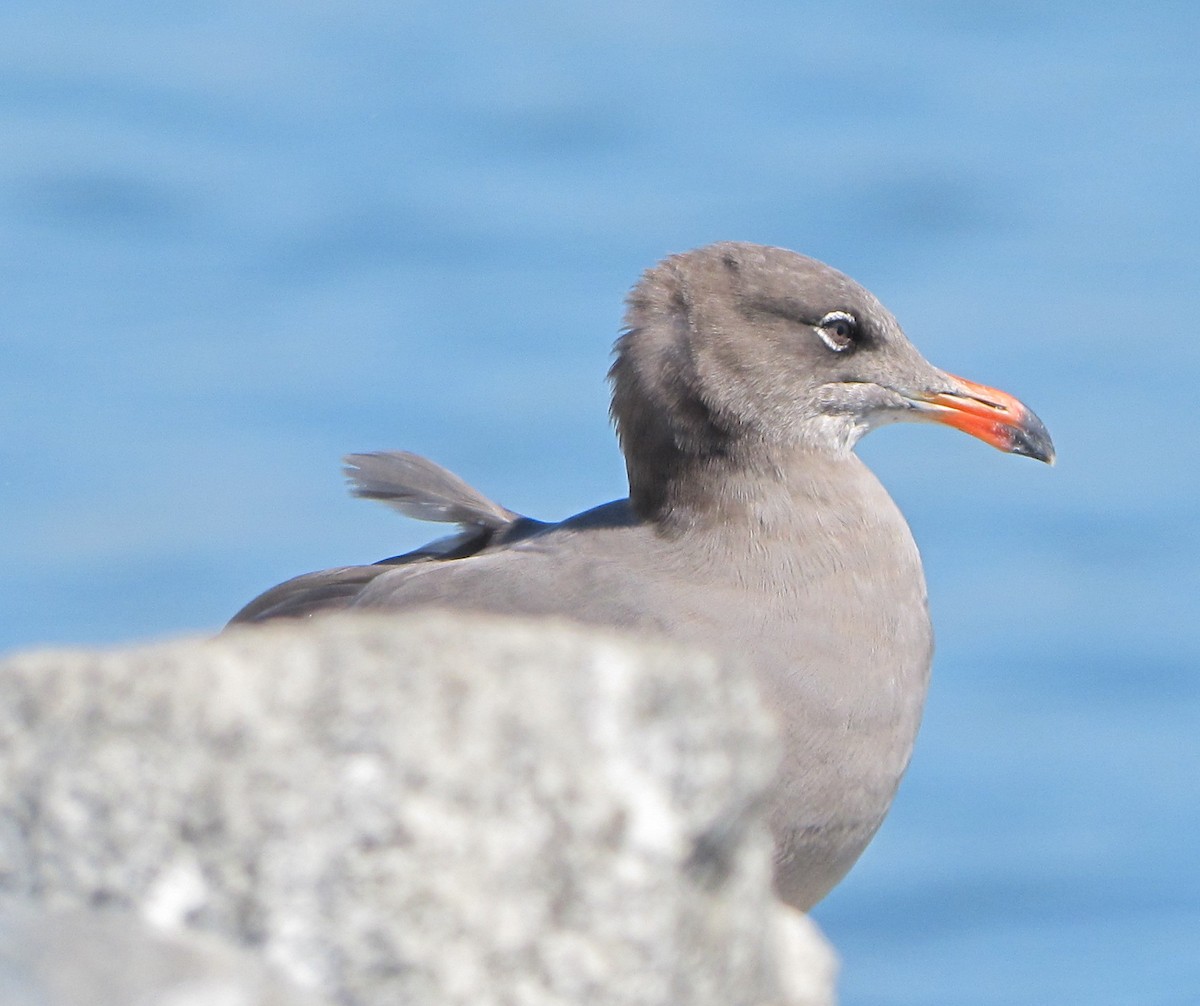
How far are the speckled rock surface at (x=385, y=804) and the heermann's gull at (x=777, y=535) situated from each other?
89.9 inches

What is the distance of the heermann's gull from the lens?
4801 mm

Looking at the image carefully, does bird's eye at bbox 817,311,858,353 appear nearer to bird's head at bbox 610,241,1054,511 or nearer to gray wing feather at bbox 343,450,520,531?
bird's head at bbox 610,241,1054,511

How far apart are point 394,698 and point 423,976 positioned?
0.33 m

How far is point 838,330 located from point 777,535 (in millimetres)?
633

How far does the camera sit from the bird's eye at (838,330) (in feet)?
17.4

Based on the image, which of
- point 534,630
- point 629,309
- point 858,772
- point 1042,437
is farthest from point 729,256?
point 534,630

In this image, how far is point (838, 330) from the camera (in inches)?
210

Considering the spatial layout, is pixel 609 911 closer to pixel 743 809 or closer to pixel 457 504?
pixel 743 809

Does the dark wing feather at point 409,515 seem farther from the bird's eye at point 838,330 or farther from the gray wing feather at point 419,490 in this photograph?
the bird's eye at point 838,330

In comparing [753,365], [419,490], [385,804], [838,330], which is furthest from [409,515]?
[385,804]

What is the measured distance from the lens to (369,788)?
234cm

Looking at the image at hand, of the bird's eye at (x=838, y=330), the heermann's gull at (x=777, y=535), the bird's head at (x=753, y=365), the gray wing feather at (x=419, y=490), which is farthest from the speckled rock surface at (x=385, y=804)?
the gray wing feather at (x=419, y=490)

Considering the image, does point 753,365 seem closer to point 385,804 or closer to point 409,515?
point 409,515

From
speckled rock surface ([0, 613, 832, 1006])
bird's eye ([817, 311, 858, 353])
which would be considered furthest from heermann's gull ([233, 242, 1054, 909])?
speckled rock surface ([0, 613, 832, 1006])
